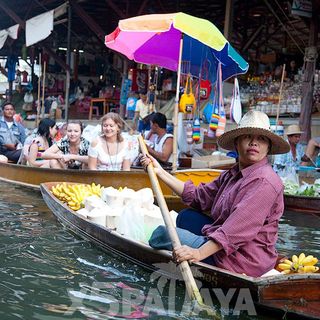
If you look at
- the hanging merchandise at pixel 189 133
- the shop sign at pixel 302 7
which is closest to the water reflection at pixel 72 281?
the hanging merchandise at pixel 189 133

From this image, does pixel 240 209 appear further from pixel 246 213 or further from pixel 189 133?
pixel 189 133

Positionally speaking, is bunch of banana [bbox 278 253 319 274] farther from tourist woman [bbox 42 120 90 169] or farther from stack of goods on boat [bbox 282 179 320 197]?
tourist woman [bbox 42 120 90 169]

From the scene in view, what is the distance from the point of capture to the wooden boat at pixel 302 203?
624 cm

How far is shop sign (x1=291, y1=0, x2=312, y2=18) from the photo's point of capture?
28.9 feet

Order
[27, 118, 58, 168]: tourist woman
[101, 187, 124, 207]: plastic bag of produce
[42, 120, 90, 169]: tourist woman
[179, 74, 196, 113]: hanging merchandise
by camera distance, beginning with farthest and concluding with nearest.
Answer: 1. [27, 118, 58, 168]: tourist woman
2. [179, 74, 196, 113]: hanging merchandise
3. [42, 120, 90, 169]: tourist woman
4. [101, 187, 124, 207]: plastic bag of produce

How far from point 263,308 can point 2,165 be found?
6.33 meters

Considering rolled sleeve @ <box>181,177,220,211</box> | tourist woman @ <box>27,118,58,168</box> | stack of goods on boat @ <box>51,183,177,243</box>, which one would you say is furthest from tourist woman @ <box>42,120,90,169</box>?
rolled sleeve @ <box>181,177,220,211</box>

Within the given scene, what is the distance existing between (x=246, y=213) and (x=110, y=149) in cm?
365

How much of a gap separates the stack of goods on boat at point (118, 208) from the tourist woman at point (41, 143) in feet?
6.26

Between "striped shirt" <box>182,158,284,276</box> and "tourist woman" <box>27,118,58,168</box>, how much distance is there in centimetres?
469

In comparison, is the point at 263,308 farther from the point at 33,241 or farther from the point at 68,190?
the point at 68,190

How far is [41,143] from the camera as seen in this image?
25.5 ft

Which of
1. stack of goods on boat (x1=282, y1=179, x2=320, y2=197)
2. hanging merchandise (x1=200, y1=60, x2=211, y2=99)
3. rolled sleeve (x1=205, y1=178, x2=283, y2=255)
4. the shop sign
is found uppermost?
the shop sign

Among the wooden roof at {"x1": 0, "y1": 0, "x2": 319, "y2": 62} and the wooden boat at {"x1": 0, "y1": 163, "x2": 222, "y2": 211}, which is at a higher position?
the wooden roof at {"x1": 0, "y1": 0, "x2": 319, "y2": 62}
